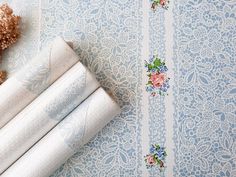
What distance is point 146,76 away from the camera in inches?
37.7

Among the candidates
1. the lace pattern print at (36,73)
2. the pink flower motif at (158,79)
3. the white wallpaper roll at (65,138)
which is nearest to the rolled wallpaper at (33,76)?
the lace pattern print at (36,73)

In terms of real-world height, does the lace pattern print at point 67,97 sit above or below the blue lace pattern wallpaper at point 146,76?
below

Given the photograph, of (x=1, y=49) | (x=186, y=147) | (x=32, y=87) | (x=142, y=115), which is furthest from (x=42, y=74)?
(x=186, y=147)

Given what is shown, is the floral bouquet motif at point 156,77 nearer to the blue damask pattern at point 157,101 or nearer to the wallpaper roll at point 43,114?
the blue damask pattern at point 157,101

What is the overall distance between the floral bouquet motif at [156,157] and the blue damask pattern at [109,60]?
20 millimetres

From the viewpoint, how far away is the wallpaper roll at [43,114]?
35.1 inches

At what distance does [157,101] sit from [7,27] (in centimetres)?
41

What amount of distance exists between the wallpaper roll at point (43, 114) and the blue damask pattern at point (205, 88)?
0.23 m

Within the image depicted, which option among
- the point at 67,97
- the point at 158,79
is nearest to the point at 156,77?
the point at 158,79

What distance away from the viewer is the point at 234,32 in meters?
0.95

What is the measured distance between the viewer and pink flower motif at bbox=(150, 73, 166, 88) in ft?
3.12

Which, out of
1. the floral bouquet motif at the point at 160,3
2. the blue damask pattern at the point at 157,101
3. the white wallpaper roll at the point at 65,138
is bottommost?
the white wallpaper roll at the point at 65,138

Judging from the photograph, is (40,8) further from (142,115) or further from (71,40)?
(142,115)

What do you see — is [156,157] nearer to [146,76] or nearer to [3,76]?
[146,76]
